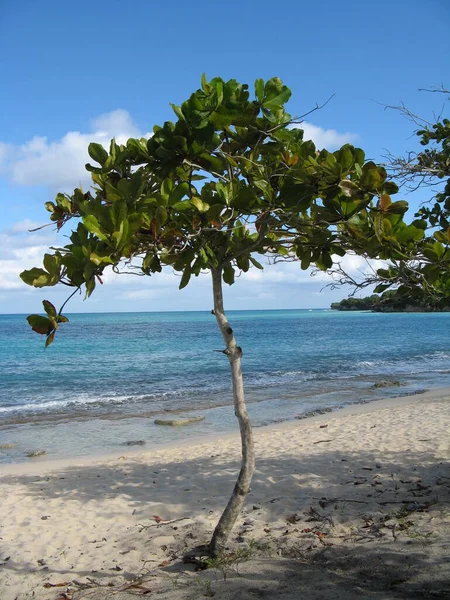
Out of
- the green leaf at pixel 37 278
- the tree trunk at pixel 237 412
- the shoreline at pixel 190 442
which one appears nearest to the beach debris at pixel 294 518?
the tree trunk at pixel 237 412

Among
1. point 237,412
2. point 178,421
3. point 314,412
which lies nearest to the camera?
point 237,412

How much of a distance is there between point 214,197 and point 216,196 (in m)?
0.01

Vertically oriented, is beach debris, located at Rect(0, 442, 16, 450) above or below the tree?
below

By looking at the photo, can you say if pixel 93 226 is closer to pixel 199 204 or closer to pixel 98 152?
pixel 199 204

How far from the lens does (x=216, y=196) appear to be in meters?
3.09

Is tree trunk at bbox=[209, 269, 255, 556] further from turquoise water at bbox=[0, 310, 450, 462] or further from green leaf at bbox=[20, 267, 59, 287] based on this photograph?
turquoise water at bbox=[0, 310, 450, 462]

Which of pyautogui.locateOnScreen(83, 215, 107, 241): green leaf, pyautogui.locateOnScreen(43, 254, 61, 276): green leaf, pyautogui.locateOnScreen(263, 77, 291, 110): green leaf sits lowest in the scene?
pyautogui.locateOnScreen(43, 254, 61, 276): green leaf

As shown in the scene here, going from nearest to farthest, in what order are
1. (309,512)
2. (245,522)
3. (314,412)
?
1. (245,522)
2. (309,512)
3. (314,412)

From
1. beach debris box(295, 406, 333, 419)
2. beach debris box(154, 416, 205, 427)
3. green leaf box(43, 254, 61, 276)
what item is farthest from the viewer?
beach debris box(295, 406, 333, 419)

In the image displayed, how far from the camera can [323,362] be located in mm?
29375

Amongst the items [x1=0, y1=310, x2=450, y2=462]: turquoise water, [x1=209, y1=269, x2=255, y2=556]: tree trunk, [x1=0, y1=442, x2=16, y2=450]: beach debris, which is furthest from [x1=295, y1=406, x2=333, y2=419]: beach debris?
[x1=209, y1=269, x2=255, y2=556]: tree trunk

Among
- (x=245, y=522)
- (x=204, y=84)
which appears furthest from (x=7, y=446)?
(x=204, y=84)

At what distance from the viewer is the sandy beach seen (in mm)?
3420

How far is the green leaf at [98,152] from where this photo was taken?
127 inches
